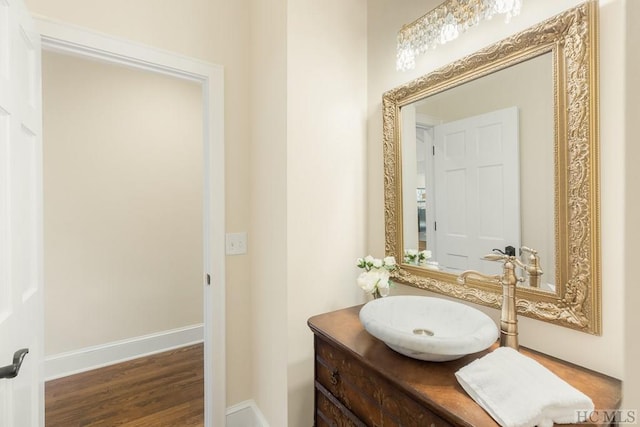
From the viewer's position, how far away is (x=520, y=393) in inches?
25.3

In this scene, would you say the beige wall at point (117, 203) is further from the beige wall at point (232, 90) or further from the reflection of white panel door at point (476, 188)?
the reflection of white panel door at point (476, 188)

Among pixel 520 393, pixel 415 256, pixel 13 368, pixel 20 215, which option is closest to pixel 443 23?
pixel 415 256

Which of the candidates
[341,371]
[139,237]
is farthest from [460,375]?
[139,237]

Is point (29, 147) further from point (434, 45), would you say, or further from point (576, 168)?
point (576, 168)

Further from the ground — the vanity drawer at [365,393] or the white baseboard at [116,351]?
the vanity drawer at [365,393]

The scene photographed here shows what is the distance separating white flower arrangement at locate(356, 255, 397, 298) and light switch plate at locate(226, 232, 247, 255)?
77 cm

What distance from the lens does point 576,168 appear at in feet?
2.76

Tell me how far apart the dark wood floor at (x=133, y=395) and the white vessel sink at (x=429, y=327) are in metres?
1.58

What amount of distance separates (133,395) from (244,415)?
0.93m

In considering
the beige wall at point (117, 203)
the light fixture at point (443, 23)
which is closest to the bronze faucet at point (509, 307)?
the light fixture at point (443, 23)

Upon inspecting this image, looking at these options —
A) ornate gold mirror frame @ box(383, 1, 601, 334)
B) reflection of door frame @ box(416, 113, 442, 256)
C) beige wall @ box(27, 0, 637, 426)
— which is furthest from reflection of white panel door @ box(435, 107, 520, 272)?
beige wall @ box(27, 0, 637, 426)

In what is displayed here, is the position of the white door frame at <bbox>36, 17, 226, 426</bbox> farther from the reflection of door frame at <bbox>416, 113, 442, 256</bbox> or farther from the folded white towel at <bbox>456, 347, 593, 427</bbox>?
the folded white towel at <bbox>456, 347, 593, 427</bbox>

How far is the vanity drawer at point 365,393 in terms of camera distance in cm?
77

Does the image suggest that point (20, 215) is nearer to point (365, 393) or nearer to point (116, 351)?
point (365, 393)
